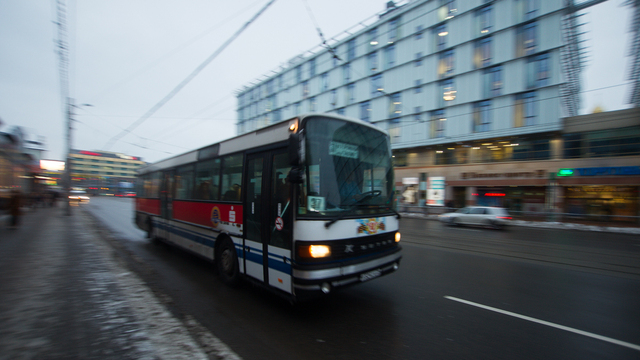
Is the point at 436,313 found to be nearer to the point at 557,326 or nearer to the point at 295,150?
the point at 557,326

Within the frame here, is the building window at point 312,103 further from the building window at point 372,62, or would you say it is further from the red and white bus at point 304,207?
the red and white bus at point 304,207

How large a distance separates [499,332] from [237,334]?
3207 millimetres

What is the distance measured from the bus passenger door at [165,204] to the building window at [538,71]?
2884 centimetres

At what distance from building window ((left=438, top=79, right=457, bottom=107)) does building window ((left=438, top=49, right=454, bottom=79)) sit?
73 cm

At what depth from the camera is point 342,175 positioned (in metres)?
4.08

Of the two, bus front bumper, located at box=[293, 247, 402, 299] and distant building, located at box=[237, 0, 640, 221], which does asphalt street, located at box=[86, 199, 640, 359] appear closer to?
bus front bumper, located at box=[293, 247, 402, 299]

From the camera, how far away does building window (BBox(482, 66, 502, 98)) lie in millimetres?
26844

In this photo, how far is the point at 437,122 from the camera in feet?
101

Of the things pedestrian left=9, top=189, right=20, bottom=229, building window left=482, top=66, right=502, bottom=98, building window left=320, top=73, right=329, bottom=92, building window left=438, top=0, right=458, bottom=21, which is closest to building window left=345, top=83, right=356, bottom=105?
building window left=320, top=73, right=329, bottom=92

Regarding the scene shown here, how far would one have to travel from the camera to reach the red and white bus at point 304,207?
12.3 ft

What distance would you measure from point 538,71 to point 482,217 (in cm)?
1653

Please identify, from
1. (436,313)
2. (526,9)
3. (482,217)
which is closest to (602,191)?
(482,217)

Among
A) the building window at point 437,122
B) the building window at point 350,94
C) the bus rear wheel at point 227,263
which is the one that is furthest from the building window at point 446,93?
the bus rear wheel at point 227,263

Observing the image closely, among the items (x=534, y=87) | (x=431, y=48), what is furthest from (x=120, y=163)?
(x=534, y=87)
